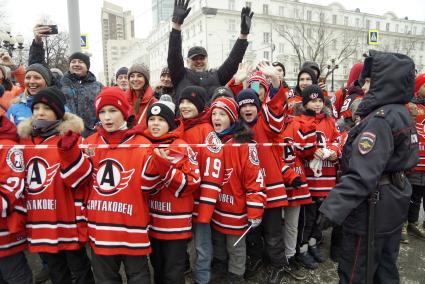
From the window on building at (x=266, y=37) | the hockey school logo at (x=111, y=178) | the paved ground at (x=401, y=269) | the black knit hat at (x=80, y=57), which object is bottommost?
the paved ground at (x=401, y=269)

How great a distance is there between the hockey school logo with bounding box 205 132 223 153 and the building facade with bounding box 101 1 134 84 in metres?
75.2

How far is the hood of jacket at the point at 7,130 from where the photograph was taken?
8.82 ft

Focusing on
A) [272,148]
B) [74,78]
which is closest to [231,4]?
[74,78]

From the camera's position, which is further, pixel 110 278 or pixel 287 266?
pixel 287 266

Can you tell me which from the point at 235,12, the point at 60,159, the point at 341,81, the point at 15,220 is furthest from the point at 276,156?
the point at 341,81

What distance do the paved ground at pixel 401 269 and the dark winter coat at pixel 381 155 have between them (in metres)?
1.39

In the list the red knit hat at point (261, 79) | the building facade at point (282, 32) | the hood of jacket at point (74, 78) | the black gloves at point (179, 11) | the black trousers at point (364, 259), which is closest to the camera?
the black trousers at point (364, 259)

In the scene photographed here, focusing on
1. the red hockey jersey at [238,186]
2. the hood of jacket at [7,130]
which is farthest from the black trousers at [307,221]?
the hood of jacket at [7,130]

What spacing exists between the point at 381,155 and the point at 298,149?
Result: 1435 millimetres

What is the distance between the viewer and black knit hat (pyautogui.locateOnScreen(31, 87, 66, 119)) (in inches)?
106

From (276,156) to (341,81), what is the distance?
2217 inches

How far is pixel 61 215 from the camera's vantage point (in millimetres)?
2725

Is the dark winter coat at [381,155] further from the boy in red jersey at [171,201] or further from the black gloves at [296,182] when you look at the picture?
the boy in red jersey at [171,201]

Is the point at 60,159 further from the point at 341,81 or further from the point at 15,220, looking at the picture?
the point at 341,81
